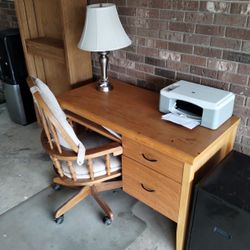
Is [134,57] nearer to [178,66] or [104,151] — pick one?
[178,66]

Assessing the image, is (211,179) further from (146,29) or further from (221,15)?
(146,29)

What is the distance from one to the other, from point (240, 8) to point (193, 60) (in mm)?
401

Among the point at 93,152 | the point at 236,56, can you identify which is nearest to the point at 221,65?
the point at 236,56

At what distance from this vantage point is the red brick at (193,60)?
5.62 ft

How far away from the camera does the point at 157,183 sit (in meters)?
1.47

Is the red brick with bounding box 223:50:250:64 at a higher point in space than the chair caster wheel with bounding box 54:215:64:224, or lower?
higher

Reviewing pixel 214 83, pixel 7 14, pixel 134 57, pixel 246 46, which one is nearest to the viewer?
pixel 246 46

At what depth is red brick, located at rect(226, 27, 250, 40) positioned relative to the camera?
4.84 ft

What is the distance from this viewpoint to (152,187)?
1508 millimetres

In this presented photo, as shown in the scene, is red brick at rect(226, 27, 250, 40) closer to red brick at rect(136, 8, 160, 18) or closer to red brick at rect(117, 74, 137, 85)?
red brick at rect(136, 8, 160, 18)

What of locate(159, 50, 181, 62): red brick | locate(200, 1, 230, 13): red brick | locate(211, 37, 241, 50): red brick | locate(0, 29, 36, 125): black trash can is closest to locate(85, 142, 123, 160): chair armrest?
locate(159, 50, 181, 62): red brick

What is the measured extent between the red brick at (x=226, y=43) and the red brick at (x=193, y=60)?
Result: 12 cm

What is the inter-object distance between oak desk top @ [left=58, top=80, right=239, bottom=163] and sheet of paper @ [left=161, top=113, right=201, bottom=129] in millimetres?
24

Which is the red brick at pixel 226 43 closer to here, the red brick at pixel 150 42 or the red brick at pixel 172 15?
the red brick at pixel 172 15
